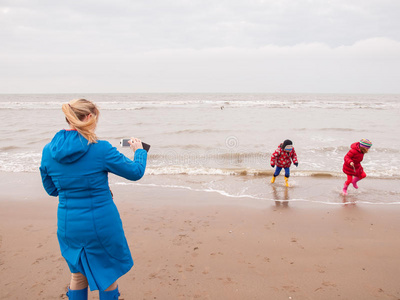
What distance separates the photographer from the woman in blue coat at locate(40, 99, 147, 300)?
5.77 ft

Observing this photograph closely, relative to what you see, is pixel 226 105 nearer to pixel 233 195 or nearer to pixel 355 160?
pixel 355 160

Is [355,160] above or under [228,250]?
above

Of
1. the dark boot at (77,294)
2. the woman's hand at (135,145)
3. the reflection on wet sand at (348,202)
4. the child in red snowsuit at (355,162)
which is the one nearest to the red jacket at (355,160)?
the child in red snowsuit at (355,162)

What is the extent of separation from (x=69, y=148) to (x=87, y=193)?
32 cm

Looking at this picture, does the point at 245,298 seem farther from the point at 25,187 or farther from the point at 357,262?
the point at 25,187

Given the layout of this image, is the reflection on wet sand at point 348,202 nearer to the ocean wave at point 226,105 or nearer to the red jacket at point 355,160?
the red jacket at point 355,160

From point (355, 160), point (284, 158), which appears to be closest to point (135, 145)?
point (284, 158)

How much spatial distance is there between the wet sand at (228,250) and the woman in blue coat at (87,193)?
1.16 m

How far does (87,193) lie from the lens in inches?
71.7

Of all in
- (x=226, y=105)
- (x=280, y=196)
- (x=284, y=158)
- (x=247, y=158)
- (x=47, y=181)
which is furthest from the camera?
(x=226, y=105)

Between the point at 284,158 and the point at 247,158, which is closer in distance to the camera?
the point at 284,158

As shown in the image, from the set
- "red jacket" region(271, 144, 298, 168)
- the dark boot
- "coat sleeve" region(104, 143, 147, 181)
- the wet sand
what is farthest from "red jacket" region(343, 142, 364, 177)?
the dark boot

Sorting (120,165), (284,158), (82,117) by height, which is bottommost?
(284,158)

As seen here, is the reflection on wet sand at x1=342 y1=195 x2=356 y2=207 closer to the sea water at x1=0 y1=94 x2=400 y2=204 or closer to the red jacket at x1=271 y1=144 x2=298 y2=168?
the sea water at x1=0 y1=94 x2=400 y2=204
